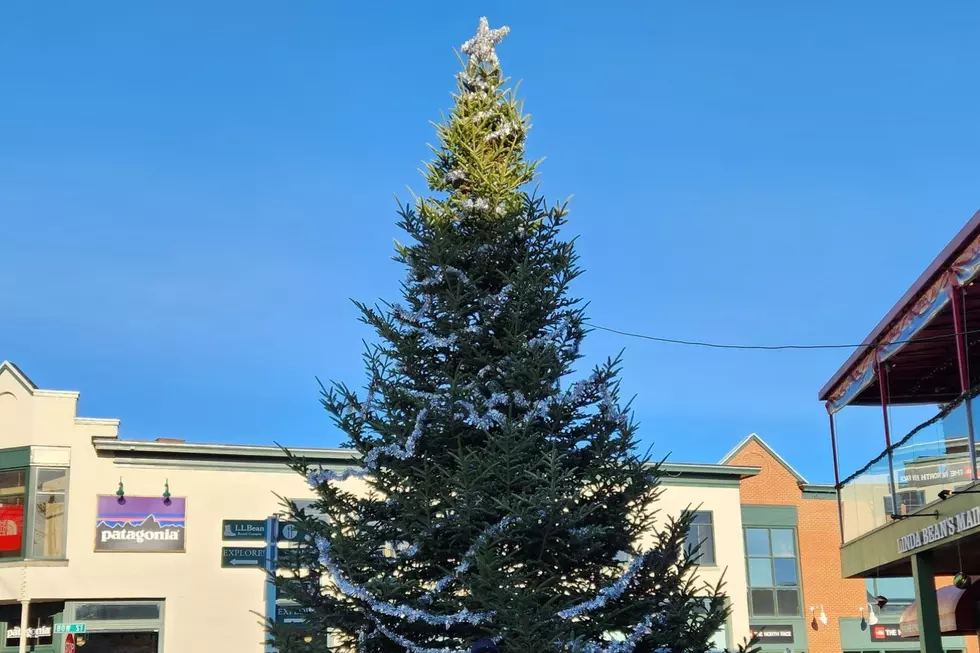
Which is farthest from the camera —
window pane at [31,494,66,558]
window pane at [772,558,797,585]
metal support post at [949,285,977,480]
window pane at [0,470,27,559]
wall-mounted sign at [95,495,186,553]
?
window pane at [772,558,797,585]

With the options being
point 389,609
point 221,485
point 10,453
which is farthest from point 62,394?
point 389,609

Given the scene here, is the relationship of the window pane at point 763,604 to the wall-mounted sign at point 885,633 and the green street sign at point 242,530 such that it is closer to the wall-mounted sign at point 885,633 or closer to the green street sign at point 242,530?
the wall-mounted sign at point 885,633

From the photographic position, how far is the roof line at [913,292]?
12.2 meters

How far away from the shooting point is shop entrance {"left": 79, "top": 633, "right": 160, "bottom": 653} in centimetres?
2992

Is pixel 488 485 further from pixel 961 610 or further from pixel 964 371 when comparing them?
pixel 961 610

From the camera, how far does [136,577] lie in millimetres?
30391

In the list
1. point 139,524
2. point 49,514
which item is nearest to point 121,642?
point 139,524

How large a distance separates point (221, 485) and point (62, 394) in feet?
16.2

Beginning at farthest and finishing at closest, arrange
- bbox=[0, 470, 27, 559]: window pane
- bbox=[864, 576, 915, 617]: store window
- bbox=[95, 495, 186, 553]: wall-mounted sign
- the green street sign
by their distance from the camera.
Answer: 1. bbox=[864, 576, 915, 617]: store window
2. bbox=[95, 495, 186, 553]: wall-mounted sign
3. bbox=[0, 470, 27, 559]: window pane
4. the green street sign

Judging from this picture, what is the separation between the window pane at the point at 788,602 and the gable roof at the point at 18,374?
25.3m

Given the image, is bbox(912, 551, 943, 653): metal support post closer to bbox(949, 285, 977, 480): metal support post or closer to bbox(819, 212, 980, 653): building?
bbox(819, 212, 980, 653): building

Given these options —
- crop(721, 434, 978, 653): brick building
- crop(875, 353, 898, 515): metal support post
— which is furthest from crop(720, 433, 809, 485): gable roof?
crop(875, 353, 898, 515): metal support post

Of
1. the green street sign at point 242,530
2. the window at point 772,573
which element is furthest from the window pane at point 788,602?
the green street sign at point 242,530

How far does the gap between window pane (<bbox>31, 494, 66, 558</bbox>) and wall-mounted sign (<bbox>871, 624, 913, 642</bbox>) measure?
27.7m
